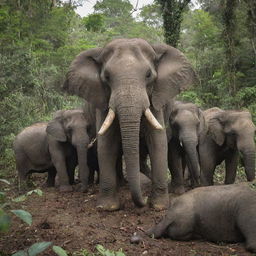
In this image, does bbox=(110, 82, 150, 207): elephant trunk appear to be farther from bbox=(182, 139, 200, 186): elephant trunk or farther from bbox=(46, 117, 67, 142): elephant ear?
bbox=(46, 117, 67, 142): elephant ear

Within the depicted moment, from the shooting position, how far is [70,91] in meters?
8.05

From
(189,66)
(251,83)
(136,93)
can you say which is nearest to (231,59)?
(251,83)

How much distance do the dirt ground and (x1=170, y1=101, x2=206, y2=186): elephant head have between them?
1386 millimetres

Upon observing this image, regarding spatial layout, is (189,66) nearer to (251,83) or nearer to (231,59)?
(231,59)

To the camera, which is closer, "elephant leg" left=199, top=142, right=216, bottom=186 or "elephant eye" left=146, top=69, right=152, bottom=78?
"elephant eye" left=146, top=69, right=152, bottom=78

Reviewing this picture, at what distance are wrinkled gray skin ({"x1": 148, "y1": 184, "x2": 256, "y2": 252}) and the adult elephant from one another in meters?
0.92

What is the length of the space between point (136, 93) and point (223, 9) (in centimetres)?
1389

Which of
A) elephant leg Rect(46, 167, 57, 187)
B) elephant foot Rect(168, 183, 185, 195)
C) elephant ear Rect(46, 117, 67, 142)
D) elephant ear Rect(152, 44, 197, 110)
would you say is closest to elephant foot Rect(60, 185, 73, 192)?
elephant ear Rect(46, 117, 67, 142)

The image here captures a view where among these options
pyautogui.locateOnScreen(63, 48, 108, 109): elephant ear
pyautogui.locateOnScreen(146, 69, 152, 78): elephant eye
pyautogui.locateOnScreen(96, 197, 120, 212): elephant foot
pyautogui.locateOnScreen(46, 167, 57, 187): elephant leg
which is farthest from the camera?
pyautogui.locateOnScreen(46, 167, 57, 187): elephant leg

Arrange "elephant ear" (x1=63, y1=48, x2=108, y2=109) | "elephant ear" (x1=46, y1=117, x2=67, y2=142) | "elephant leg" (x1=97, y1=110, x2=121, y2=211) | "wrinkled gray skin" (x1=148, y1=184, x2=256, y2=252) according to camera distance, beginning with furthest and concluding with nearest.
A: 1. "elephant ear" (x1=46, y1=117, x2=67, y2=142)
2. "elephant ear" (x1=63, y1=48, x2=108, y2=109)
3. "elephant leg" (x1=97, y1=110, x2=121, y2=211)
4. "wrinkled gray skin" (x1=148, y1=184, x2=256, y2=252)

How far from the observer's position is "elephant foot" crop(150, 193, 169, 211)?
24.1 ft

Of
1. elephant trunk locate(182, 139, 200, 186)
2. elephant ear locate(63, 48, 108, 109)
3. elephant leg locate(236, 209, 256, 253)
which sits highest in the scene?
elephant ear locate(63, 48, 108, 109)

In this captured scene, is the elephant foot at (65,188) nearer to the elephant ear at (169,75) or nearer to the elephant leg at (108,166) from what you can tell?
the elephant leg at (108,166)

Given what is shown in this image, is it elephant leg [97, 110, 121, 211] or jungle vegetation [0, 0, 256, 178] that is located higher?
jungle vegetation [0, 0, 256, 178]
